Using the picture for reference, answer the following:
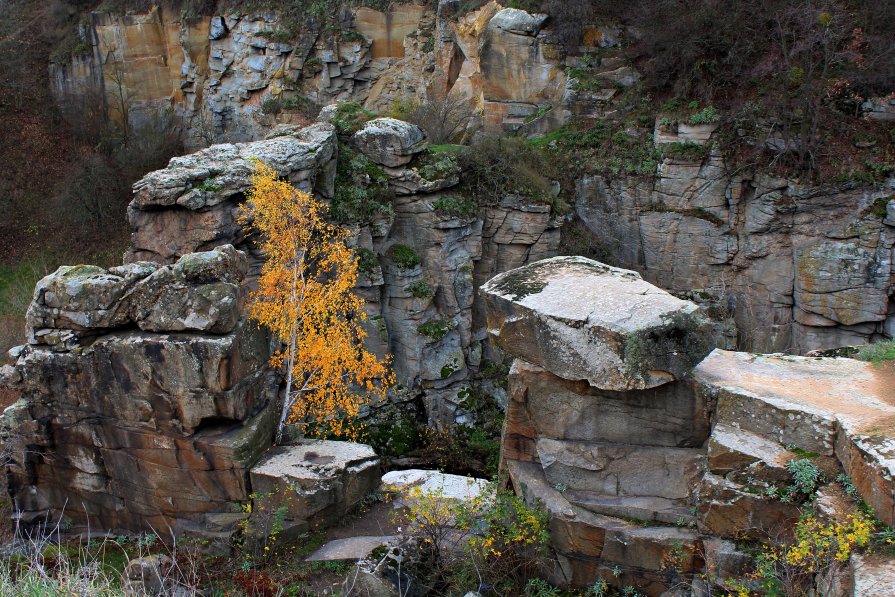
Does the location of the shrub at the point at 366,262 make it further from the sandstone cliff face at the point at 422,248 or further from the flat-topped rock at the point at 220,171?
the flat-topped rock at the point at 220,171

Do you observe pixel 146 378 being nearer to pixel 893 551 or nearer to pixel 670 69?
pixel 893 551

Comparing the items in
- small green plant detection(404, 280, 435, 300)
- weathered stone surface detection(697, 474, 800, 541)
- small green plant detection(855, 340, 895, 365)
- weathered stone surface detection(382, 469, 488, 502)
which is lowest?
weathered stone surface detection(382, 469, 488, 502)

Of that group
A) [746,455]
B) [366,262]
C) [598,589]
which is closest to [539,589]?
[598,589]

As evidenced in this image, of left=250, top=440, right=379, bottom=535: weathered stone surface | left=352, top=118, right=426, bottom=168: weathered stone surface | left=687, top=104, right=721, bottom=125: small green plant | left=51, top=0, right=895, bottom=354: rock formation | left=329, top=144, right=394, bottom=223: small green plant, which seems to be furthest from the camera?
left=687, top=104, right=721, bottom=125: small green plant

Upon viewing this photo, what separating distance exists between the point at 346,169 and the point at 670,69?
9.84 meters

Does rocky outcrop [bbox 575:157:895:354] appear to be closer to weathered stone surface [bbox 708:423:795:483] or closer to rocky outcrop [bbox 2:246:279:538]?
weathered stone surface [bbox 708:423:795:483]

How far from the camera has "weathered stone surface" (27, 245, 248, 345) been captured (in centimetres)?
973

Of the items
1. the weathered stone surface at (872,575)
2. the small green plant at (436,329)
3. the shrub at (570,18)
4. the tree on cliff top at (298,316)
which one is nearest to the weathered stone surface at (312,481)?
the tree on cliff top at (298,316)

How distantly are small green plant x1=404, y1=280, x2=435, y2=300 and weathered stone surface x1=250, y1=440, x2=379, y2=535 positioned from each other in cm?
725

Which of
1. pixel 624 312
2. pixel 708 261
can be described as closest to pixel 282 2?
pixel 708 261

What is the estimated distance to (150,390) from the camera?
32.2 ft

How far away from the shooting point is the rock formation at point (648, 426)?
718 centimetres

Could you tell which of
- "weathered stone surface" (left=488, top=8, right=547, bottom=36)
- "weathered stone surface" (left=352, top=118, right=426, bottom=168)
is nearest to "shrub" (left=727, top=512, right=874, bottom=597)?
"weathered stone surface" (left=352, top=118, right=426, bottom=168)

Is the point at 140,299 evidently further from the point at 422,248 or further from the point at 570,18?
the point at 570,18
